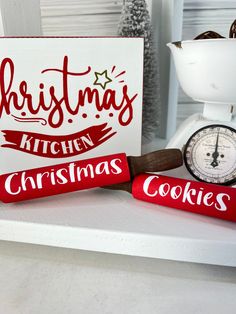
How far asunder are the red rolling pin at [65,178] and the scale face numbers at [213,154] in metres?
0.07

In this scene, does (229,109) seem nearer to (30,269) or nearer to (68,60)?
(68,60)

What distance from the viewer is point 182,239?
41 cm

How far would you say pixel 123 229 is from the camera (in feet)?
1.40

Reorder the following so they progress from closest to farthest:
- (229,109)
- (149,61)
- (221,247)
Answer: (221,247) → (229,109) → (149,61)

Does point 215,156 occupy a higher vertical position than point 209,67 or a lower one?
lower

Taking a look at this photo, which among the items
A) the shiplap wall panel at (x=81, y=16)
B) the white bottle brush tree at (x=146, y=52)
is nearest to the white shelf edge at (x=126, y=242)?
the white bottle brush tree at (x=146, y=52)

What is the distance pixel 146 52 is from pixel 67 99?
9.8 inches

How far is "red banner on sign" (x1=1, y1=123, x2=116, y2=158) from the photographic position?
59cm

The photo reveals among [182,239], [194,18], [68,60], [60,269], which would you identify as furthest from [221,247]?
[194,18]

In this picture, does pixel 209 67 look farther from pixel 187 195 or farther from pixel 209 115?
pixel 187 195

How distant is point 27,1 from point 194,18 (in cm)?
43

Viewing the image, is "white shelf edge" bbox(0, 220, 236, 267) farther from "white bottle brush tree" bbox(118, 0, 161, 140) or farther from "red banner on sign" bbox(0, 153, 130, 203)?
"white bottle brush tree" bbox(118, 0, 161, 140)

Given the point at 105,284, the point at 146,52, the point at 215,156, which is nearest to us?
the point at 105,284

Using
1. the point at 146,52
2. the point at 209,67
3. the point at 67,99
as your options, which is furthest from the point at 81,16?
the point at 209,67
